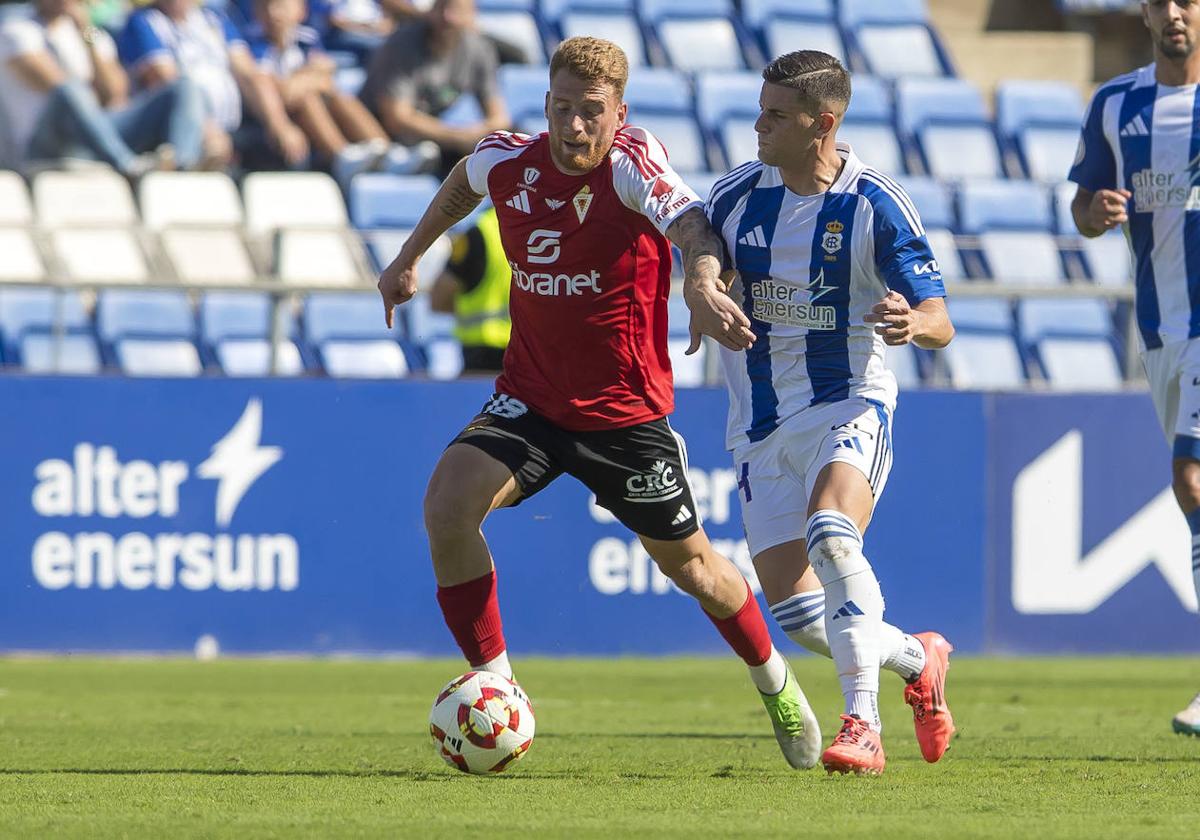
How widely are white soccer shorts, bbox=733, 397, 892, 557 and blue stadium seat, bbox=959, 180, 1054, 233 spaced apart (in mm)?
9277

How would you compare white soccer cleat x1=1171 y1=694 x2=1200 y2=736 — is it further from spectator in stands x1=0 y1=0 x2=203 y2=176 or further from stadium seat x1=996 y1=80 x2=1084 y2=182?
stadium seat x1=996 y1=80 x2=1084 y2=182

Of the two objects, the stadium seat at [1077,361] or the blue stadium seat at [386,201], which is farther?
the blue stadium seat at [386,201]

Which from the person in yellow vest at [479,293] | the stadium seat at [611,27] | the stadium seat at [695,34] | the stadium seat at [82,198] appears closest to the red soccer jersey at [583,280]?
the person in yellow vest at [479,293]

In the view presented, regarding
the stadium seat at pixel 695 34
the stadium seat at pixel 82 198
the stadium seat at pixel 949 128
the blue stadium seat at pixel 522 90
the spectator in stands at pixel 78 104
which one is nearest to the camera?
the stadium seat at pixel 82 198

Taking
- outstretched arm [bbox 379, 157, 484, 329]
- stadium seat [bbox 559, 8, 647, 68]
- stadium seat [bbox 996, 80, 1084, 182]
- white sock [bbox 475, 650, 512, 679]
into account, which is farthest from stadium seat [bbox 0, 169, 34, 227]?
stadium seat [bbox 996, 80, 1084, 182]

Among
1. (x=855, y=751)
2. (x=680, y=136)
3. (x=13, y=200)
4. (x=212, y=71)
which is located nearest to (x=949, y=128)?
(x=680, y=136)

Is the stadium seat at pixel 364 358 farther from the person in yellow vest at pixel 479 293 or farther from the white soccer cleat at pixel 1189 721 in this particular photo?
the white soccer cleat at pixel 1189 721

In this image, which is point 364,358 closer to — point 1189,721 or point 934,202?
point 934,202

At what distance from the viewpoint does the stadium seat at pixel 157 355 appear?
11227mm

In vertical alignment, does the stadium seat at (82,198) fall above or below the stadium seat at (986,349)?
above

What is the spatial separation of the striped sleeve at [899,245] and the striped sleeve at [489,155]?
1.12m

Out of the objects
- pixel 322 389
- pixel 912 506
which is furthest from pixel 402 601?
pixel 912 506

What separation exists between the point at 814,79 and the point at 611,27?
10833 millimetres

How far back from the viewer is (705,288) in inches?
223
